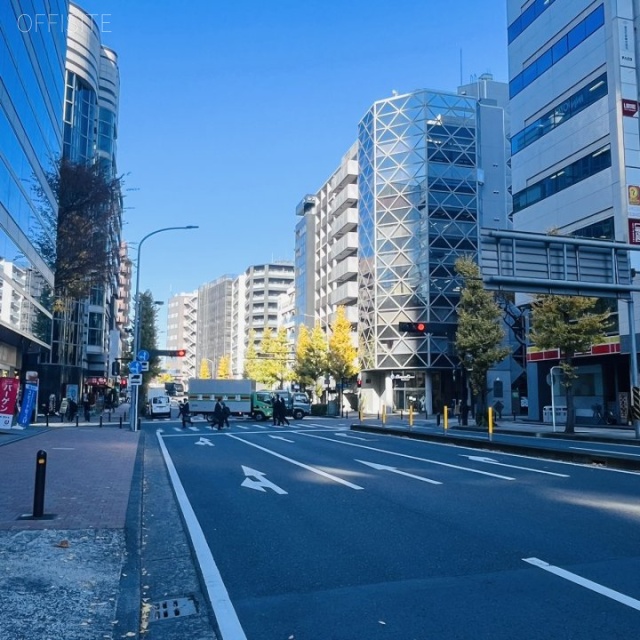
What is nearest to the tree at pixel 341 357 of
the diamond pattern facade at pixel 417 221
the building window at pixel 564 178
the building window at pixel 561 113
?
the diamond pattern facade at pixel 417 221

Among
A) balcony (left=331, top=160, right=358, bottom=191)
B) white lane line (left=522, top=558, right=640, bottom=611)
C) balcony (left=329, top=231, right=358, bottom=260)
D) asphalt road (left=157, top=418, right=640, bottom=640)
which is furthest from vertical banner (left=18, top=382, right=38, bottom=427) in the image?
balcony (left=331, top=160, right=358, bottom=191)

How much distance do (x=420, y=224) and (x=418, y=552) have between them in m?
57.1

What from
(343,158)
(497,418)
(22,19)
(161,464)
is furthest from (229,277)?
(161,464)

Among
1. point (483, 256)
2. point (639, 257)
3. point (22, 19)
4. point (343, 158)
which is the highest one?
point (343, 158)

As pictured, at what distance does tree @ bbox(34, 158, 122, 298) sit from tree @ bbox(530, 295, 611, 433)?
22771mm

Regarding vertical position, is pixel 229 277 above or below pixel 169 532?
above

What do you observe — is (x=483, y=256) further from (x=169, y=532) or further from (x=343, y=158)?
(x=343, y=158)

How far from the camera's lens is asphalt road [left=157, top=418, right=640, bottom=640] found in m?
4.96

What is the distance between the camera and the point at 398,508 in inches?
380

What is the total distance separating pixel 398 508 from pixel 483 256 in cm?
1218

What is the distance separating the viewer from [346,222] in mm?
73062

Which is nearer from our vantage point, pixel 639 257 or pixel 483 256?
pixel 483 256

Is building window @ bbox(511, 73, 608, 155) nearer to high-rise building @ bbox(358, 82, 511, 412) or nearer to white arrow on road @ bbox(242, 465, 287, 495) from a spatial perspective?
high-rise building @ bbox(358, 82, 511, 412)

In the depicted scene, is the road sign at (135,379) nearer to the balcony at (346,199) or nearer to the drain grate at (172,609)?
the drain grate at (172,609)
